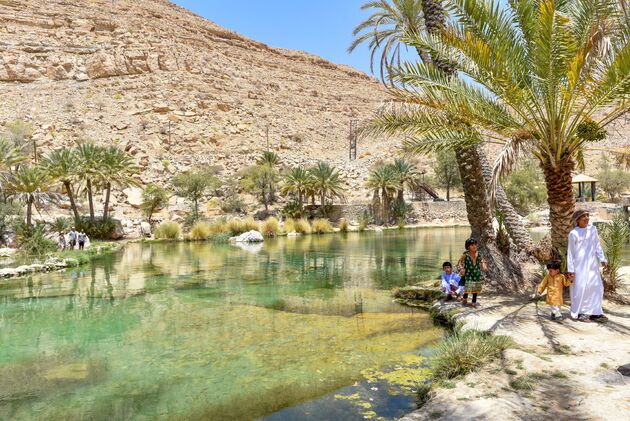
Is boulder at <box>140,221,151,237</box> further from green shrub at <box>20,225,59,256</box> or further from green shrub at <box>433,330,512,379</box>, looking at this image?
green shrub at <box>433,330,512,379</box>

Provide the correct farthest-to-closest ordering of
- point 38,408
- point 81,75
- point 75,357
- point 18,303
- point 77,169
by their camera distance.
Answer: point 81,75 → point 77,169 → point 18,303 → point 75,357 → point 38,408

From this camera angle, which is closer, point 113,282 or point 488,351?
point 488,351

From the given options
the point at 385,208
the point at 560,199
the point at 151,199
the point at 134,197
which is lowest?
the point at 560,199

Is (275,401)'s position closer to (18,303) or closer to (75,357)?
(75,357)

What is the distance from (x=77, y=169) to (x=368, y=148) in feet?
139

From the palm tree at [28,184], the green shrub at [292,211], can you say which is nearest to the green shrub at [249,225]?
the green shrub at [292,211]

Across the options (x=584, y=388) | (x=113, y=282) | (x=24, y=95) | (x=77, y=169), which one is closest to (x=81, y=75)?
(x=24, y=95)

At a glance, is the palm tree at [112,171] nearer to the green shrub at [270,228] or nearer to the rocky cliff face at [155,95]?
the green shrub at [270,228]

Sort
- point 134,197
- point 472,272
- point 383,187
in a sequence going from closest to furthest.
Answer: point 472,272 → point 383,187 → point 134,197

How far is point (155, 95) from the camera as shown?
6097cm

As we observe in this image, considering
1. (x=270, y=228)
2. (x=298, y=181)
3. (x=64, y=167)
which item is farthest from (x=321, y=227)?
(x=64, y=167)

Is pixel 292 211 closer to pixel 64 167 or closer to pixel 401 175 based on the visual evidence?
pixel 401 175

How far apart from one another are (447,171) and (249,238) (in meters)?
27.3

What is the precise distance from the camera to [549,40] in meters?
7.18
